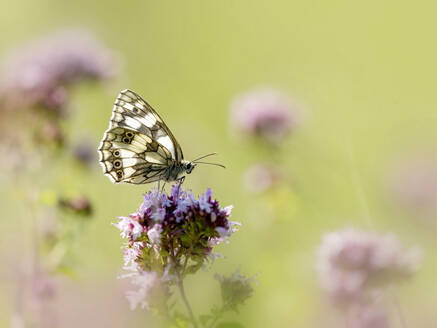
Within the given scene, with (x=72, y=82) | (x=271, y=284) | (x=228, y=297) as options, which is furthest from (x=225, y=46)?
(x=228, y=297)

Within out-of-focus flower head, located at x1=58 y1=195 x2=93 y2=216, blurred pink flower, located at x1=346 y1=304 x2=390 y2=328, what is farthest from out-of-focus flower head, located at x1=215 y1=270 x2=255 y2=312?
out-of-focus flower head, located at x1=58 y1=195 x2=93 y2=216

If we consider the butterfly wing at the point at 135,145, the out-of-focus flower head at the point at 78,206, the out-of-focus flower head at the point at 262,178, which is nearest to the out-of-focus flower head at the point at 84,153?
the out-of-focus flower head at the point at 78,206

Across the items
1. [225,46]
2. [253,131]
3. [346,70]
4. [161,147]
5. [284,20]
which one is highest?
[284,20]

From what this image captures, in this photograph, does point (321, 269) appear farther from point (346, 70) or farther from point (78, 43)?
point (346, 70)

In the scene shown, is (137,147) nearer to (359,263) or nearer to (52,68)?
(359,263)

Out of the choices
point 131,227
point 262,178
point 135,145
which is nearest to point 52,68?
point 262,178

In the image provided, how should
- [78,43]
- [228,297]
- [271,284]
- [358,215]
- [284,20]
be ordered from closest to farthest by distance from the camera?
[228,297] → [271,284] → [358,215] → [78,43] → [284,20]
